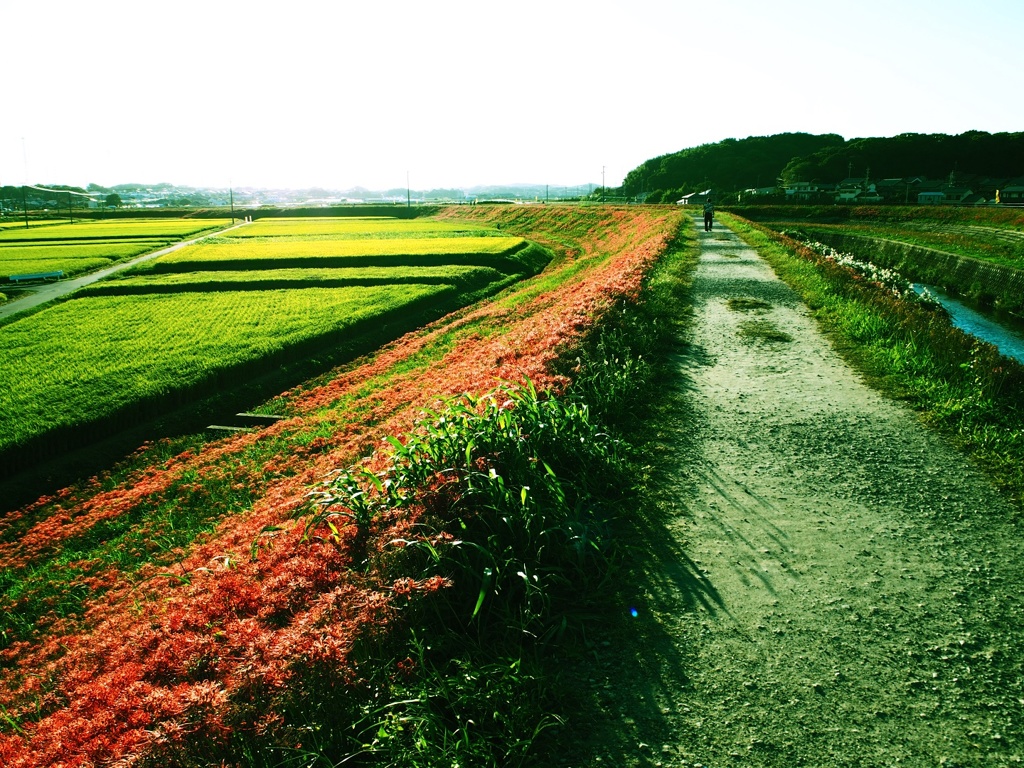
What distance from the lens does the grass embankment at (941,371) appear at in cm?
662

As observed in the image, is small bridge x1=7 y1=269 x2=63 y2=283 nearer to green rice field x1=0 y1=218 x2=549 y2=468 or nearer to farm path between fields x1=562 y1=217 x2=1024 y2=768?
green rice field x1=0 y1=218 x2=549 y2=468

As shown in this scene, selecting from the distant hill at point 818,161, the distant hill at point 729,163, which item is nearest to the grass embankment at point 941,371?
the distant hill at point 818,161

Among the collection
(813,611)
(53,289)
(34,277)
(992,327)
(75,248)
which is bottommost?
(992,327)

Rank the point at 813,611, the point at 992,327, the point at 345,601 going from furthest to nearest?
1. the point at 992,327
2. the point at 813,611
3. the point at 345,601

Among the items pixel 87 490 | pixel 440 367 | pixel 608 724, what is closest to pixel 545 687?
pixel 608 724

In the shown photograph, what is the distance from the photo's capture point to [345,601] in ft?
12.4

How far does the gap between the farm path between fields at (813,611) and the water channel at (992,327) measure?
13.5 m

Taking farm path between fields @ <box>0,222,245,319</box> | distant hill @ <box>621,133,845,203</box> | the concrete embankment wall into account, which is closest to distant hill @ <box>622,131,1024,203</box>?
distant hill @ <box>621,133,845,203</box>

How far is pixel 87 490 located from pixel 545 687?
32.2ft

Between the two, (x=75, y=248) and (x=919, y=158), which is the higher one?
(x=919, y=158)

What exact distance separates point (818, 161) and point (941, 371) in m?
118

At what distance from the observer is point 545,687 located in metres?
3.51

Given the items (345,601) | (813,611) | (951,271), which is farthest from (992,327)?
(345,601)

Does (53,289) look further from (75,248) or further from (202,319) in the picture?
(75,248)
